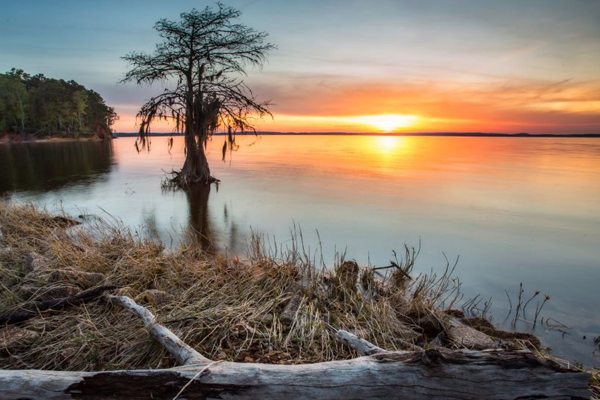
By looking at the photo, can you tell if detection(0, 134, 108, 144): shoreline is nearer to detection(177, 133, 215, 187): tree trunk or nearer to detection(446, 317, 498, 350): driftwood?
detection(177, 133, 215, 187): tree trunk

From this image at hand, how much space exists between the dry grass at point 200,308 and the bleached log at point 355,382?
0.93 metres

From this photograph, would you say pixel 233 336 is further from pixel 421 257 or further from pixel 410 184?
pixel 410 184

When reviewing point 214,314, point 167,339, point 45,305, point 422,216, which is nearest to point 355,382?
point 167,339

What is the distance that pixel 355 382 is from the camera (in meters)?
2.56

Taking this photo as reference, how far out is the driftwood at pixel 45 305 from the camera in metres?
4.50

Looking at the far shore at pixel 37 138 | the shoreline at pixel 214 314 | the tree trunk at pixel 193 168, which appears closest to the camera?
the shoreline at pixel 214 314

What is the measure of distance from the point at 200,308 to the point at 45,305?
1954mm

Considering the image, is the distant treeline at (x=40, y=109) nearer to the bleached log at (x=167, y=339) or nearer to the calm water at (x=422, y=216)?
the calm water at (x=422, y=216)

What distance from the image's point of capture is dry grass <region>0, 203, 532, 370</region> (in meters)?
3.80

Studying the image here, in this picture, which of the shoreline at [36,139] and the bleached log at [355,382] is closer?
the bleached log at [355,382]

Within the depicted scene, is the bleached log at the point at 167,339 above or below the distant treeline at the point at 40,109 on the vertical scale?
A: below

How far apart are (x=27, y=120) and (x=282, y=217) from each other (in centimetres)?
9804

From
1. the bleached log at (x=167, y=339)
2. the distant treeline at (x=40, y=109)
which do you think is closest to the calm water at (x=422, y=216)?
the bleached log at (x=167, y=339)

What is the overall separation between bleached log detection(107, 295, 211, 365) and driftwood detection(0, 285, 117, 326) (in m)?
0.53
